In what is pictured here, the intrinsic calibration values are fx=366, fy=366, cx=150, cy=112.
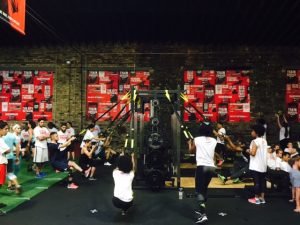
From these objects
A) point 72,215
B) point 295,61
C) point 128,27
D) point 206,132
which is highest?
point 128,27

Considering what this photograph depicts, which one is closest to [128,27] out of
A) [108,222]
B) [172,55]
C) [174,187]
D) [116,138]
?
[172,55]

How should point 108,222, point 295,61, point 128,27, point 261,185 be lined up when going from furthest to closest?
point 295,61
point 128,27
point 261,185
point 108,222

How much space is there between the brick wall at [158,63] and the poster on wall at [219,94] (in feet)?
0.83

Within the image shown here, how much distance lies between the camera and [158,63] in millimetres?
14758

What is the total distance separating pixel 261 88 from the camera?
569 inches

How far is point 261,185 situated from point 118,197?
3.17m

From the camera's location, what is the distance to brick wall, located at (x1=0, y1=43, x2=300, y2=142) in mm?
14422

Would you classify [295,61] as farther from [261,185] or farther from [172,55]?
[261,185]

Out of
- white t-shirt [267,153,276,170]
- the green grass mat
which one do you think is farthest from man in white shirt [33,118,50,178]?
white t-shirt [267,153,276,170]

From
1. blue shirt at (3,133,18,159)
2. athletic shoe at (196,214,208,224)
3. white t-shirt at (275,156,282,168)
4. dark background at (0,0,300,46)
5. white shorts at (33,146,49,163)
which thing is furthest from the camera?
dark background at (0,0,300,46)

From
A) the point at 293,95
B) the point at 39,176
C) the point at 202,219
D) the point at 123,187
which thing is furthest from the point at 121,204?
the point at 293,95

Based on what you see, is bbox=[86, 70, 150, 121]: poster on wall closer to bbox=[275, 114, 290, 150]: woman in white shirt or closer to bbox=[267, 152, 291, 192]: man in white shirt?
bbox=[275, 114, 290, 150]: woman in white shirt

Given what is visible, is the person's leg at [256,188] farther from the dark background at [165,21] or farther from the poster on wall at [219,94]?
the poster on wall at [219,94]

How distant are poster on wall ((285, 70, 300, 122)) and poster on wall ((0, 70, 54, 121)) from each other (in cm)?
951
